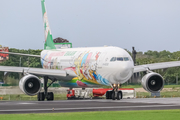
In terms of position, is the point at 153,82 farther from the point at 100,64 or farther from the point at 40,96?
the point at 40,96

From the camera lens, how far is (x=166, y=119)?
17.3m

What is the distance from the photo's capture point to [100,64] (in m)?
33.2

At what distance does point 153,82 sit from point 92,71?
493 cm

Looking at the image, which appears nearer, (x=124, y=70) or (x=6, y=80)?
(x=124, y=70)

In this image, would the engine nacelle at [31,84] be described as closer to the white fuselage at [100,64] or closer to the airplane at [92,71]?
the airplane at [92,71]

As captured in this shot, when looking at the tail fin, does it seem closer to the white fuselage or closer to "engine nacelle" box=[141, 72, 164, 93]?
the white fuselage

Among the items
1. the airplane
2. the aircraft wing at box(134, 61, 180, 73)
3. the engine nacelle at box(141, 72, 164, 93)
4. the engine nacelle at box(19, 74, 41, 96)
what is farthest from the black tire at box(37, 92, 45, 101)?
the engine nacelle at box(141, 72, 164, 93)

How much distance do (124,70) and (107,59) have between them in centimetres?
214

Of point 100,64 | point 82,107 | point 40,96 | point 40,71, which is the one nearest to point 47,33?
point 40,96

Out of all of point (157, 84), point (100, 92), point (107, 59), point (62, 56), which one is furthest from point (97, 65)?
point (100, 92)

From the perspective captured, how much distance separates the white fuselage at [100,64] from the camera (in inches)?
1241

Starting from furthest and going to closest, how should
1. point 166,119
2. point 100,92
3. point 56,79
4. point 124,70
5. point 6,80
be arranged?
1. point 6,80
2. point 100,92
3. point 56,79
4. point 124,70
5. point 166,119

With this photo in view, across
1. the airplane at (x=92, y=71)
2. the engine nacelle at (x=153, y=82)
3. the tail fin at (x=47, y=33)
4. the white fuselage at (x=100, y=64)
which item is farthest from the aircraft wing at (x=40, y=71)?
the tail fin at (x=47, y=33)

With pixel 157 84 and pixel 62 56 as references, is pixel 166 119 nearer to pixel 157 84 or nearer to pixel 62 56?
pixel 157 84
